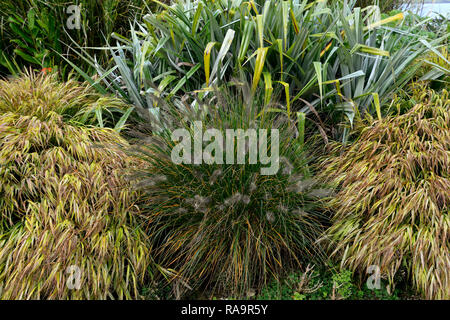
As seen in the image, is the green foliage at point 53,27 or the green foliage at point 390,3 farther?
the green foliage at point 390,3

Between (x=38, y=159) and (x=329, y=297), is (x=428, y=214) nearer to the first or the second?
(x=329, y=297)

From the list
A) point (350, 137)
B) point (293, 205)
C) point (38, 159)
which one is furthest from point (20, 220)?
point (350, 137)

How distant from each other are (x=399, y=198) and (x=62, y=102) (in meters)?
2.51

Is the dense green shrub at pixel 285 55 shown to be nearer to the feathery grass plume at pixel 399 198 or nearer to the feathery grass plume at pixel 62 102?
the feathery grass plume at pixel 62 102

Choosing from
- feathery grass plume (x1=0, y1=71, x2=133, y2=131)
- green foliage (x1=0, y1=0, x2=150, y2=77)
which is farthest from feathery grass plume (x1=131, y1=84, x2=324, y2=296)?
green foliage (x1=0, y1=0, x2=150, y2=77)

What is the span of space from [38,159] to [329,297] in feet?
6.73

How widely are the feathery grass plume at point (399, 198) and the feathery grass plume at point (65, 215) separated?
1.30m

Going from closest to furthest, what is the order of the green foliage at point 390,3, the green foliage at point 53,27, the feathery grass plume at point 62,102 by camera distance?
the feathery grass plume at point 62,102 → the green foliage at point 53,27 → the green foliage at point 390,3

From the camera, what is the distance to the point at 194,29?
3.63 meters

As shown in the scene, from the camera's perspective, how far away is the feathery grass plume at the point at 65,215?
2666mm

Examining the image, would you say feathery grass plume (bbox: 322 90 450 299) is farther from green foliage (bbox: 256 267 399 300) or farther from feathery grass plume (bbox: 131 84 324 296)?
feathery grass plume (bbox: 131 84 324 296)

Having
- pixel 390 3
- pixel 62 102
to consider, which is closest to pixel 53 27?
pixel 62 102

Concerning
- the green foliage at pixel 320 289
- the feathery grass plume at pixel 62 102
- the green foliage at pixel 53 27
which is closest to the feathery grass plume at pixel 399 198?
the green foliage at pixel 320 289

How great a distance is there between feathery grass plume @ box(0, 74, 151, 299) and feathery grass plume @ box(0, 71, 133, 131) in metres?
0.15
